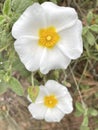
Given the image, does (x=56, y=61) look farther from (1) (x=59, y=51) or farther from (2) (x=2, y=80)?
(2) (x=2, y=80)

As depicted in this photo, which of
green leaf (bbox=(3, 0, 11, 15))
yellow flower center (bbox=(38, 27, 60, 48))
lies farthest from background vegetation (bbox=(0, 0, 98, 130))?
yellow flower center (bbox=(38, 27, 60, 48))

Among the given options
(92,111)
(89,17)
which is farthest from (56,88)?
(89,17)

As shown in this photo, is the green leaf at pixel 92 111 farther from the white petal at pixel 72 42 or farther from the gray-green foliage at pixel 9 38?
the white petal at pixel 72 42

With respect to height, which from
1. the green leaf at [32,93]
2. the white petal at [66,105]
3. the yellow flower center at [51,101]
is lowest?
the yellow flower center at [51,101]

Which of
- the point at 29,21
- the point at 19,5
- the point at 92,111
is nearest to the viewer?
the point at 29,21

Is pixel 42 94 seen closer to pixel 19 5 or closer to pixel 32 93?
pixel 32 93

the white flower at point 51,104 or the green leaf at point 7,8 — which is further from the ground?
the green leaf at point 7,8

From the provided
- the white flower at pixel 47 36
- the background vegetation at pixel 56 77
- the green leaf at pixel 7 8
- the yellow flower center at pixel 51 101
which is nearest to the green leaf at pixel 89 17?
the background vegetation at pixel 56 77
